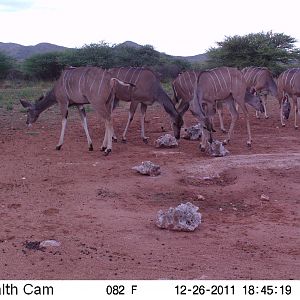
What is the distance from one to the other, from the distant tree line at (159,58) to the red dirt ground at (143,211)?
64.9ft

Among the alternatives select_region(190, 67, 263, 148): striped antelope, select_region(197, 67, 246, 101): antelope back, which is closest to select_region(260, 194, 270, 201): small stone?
select_region(190, 67, 263, 148): striped antelope

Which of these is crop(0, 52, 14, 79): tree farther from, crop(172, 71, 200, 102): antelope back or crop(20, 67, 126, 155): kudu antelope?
crop(20, 67, 126, 155): kudu antelope

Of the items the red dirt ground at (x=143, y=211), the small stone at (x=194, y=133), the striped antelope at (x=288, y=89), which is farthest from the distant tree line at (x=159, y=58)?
the red dirt ground at (x=143, y=211)

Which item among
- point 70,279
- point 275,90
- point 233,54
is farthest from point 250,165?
point 233,54

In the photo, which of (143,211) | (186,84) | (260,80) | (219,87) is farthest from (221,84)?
(260,80)

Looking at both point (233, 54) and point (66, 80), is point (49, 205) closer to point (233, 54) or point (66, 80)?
point (66, 80)

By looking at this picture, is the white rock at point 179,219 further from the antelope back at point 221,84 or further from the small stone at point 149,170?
the antelope back at point 221,84

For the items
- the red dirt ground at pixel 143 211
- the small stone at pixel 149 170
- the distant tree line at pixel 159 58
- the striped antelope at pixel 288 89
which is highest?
the distant tree line at pixel 159 58

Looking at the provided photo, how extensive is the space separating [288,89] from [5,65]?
80.9ft

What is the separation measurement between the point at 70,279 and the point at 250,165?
502cm

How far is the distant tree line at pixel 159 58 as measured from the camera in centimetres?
3112

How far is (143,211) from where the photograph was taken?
289 inches

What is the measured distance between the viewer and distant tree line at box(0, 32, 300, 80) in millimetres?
31125

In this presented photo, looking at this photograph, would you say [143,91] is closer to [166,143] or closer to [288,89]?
[166,143]
